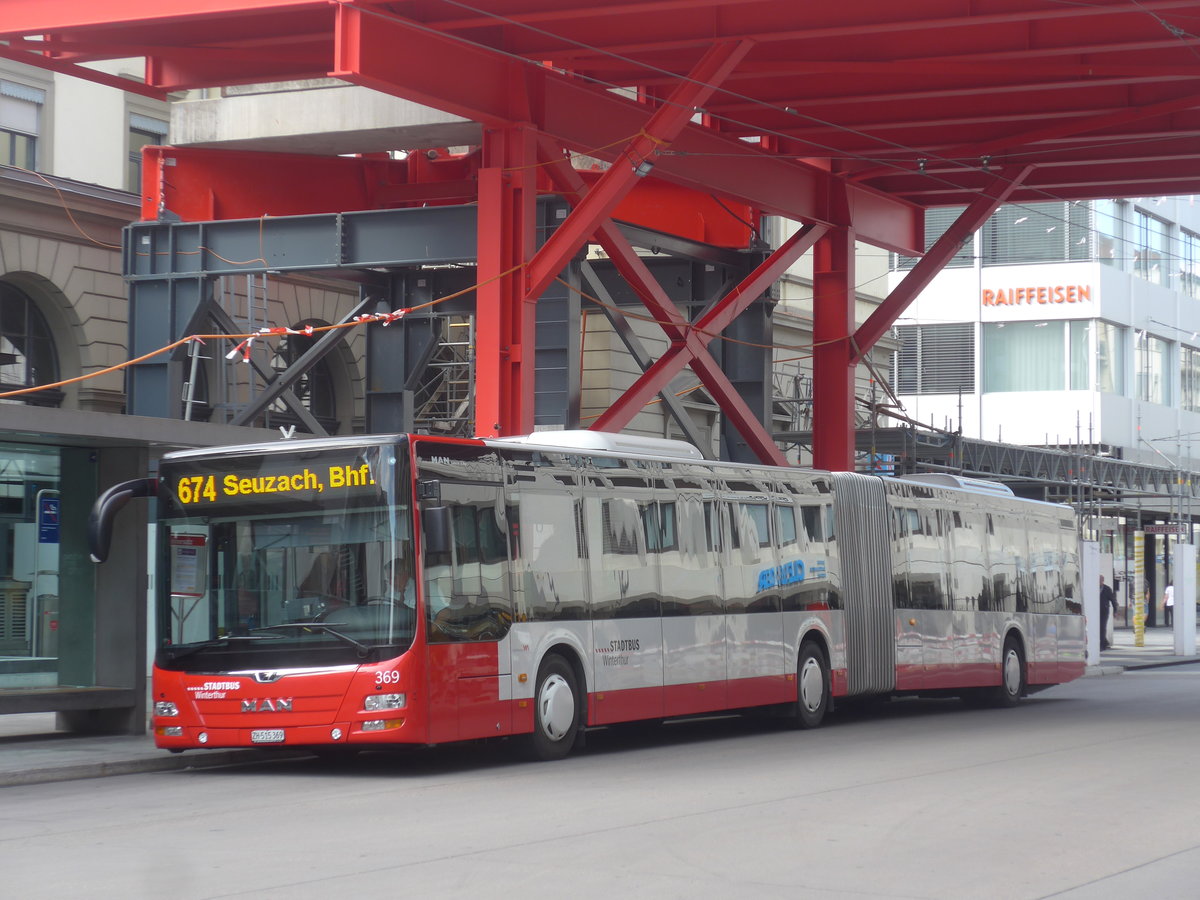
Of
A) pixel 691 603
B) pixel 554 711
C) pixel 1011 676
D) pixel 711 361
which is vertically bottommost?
pixel 1011 676

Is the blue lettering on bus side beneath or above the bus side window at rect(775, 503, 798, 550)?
beneath

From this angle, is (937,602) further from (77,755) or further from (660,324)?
(77,755)

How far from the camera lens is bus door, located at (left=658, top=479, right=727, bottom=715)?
56.0 feet

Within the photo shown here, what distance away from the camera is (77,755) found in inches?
604

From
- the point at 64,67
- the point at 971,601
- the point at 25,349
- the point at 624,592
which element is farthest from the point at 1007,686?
the point at 25,349

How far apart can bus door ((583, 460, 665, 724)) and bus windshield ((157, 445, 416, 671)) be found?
8.51ft

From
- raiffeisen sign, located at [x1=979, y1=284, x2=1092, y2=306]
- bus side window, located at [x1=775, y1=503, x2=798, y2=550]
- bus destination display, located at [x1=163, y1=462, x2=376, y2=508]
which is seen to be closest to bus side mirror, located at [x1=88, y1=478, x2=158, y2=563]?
bus destination display, located at [x1=163, y1=462, x2=376, y2=508]

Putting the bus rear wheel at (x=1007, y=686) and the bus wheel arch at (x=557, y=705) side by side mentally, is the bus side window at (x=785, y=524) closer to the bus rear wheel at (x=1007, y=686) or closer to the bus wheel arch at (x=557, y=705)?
the bus wheel arch at (x=557, y=705)

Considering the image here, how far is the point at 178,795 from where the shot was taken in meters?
12.8

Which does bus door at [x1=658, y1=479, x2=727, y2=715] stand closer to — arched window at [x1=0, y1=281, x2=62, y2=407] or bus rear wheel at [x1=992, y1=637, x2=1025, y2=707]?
bus rear wheel at [x1=992, y1=637, x2=1025, y2=707]

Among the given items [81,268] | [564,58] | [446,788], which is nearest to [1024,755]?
[446,788]

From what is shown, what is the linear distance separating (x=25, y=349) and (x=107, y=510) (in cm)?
1505

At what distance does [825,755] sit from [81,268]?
17.7 meters

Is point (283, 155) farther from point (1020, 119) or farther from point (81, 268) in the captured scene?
point (1020, 119)
